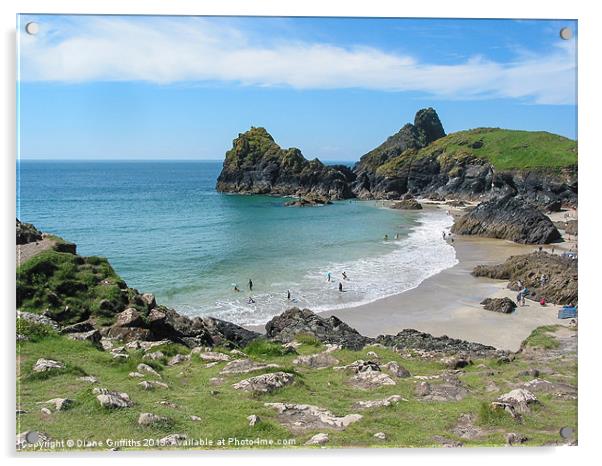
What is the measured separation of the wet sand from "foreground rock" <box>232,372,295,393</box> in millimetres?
8900

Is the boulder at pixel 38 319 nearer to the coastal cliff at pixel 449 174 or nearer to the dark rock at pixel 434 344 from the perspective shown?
the dark rock at pixel 434 344

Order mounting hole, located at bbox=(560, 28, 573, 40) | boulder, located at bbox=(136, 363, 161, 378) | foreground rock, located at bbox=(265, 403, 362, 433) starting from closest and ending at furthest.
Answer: foreground rock, located at bbox=(265, 403, 362, 433), mounting hole, located at bbox=(560, 28, 573, 40), boulder, located at bbox=(136, 363, 161, 378)

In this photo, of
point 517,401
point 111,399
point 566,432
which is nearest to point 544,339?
point 566,432

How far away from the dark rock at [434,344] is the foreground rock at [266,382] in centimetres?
540

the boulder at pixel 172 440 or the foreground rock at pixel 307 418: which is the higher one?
the foreground rock at pixel 307 418

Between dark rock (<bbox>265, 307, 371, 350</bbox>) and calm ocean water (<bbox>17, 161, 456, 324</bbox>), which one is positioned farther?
calm ocean water (<bbox>17, 161, 456, 324</bbox>)

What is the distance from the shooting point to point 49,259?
12.1 meters

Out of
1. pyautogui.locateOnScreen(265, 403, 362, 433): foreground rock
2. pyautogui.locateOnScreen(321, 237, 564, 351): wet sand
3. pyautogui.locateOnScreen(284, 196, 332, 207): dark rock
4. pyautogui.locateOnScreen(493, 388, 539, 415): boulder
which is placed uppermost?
pyautogui.locateOnScreen(284, 196, 332, 207): dark rock

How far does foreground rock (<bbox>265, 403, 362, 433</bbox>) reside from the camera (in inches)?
358

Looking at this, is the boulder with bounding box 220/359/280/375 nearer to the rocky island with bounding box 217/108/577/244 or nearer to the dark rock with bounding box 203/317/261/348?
the dark rock with bounding box 203/317/261/348

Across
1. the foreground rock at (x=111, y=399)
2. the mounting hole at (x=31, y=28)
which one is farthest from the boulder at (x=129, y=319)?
the mounting hole at (x=31, y=28)

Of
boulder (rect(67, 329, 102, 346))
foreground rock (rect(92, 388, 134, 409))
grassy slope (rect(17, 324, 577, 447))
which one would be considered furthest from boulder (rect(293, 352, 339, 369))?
boulder (rect(67, 329, 102, 346))

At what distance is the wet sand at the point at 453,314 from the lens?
1820 centimetres

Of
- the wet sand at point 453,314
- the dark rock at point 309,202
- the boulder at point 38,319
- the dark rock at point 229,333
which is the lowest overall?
the wet sand at point 453,314
